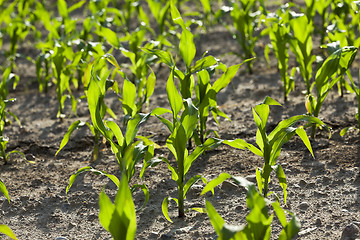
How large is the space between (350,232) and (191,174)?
36.9 inches

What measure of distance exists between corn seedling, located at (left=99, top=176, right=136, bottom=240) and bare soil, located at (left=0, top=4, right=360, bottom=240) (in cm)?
49

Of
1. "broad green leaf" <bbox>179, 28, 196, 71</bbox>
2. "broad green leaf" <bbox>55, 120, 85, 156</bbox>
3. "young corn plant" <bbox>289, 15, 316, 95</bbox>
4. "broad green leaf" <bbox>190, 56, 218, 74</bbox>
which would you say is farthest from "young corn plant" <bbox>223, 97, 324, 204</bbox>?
"young corn plant" <bbox>289, 15, 316, 95</bbox>

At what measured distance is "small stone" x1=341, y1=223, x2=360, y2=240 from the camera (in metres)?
2.17

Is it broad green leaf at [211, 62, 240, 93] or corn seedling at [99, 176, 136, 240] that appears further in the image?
broad green leaf at [211, 62, 240, 93]

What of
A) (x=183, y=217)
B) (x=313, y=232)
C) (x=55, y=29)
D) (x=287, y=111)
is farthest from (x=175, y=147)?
(x=55, y=29)

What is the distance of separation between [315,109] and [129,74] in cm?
205

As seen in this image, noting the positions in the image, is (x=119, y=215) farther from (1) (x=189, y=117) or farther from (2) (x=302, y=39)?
(2) (x=302, y=39)

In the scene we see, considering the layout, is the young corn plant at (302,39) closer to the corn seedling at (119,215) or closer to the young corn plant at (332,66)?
the young corn plant at (332,66)

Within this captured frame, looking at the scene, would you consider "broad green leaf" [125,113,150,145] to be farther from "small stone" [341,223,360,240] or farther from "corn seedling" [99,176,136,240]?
"small stone" [341,223,360,240]

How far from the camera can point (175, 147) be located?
2.35 meters

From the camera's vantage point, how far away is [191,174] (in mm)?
2881

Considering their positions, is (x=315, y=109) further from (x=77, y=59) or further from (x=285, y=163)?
(x=77, y=59)

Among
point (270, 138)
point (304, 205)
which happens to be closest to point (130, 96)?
point (270, 138)

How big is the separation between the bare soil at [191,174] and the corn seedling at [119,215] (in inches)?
19.3
